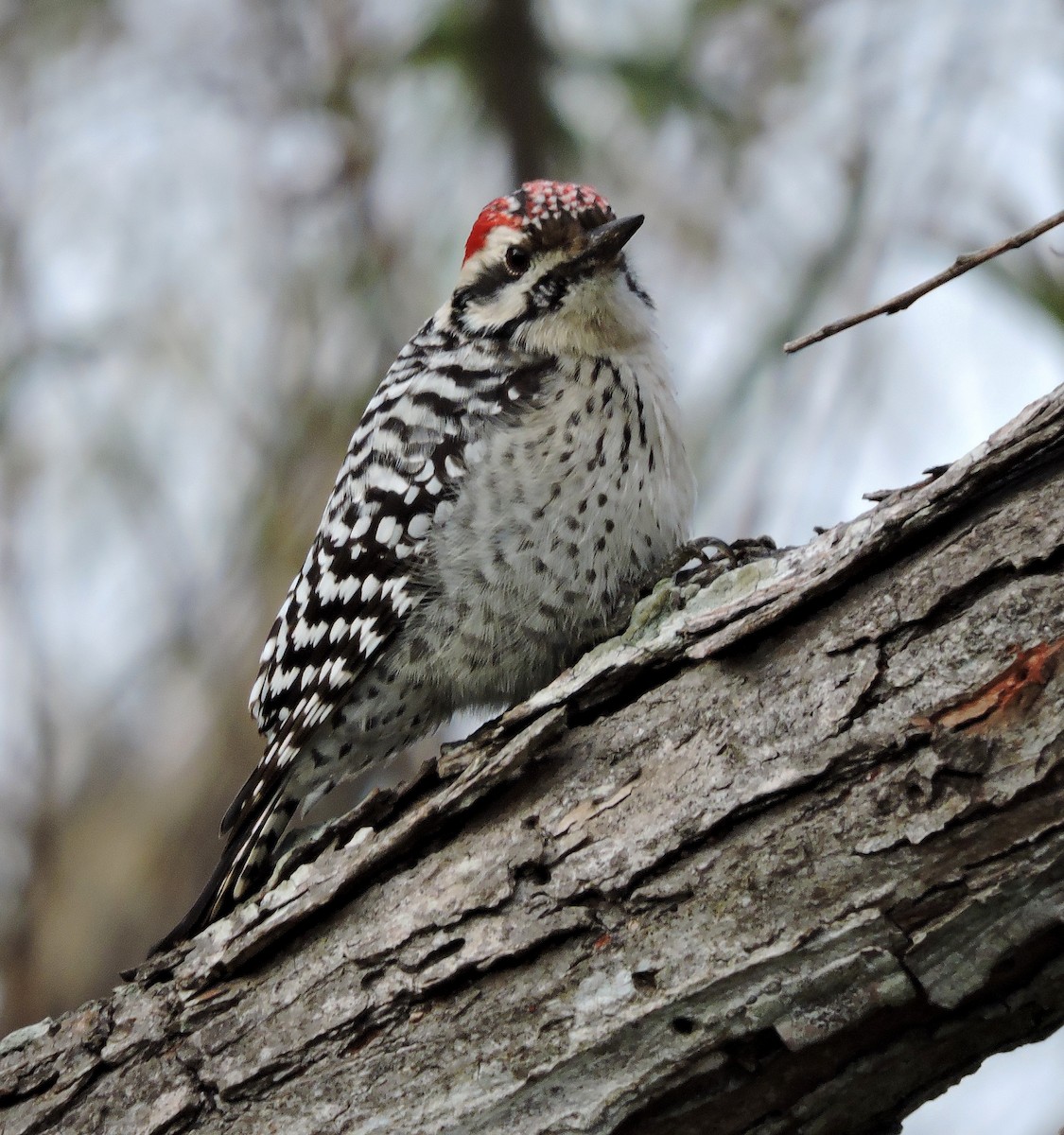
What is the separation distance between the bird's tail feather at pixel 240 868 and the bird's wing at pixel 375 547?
0.05m

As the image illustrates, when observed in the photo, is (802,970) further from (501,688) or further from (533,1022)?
(501,688)

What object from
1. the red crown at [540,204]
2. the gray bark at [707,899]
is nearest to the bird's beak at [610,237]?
the red crown at [540,204]

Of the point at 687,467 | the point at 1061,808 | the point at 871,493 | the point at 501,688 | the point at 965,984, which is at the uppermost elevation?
the point at 687,467

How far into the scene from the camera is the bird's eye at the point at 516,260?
14.1 feet

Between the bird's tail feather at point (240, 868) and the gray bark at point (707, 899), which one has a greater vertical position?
the bird's tail feather at point (240, 868)

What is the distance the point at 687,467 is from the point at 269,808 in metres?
1.72

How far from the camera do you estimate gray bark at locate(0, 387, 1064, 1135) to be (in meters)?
2.21

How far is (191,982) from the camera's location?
9.64 feet

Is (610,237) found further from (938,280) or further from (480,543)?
(938,280)

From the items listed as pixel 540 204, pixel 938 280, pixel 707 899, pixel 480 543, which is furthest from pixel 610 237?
pixel 707 899

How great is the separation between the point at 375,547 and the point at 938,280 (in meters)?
2.08

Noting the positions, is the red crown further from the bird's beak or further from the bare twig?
the bare twig

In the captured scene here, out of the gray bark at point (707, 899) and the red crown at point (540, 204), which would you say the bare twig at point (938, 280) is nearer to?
the gray bark at point (707, 899)

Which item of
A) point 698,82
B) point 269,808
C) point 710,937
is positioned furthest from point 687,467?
point 698,82
